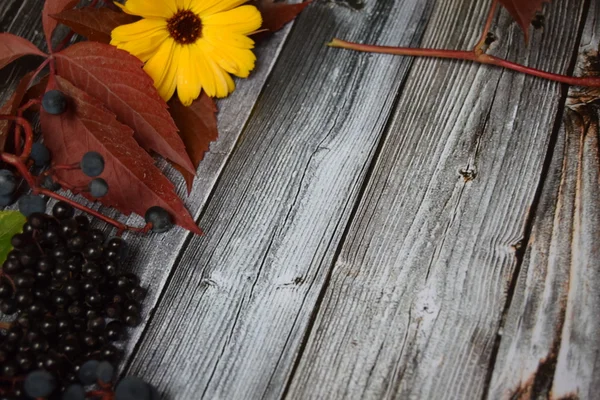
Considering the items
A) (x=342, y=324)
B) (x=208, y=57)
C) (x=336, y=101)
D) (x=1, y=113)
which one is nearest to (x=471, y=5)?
(x=336, y=101)

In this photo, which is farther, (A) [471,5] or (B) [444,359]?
(A) [471,5]

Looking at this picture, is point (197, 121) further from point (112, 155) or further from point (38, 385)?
point (38, 385)

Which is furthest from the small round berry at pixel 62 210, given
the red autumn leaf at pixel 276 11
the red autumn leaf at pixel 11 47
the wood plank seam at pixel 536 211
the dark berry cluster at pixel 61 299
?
the wood plank seam at pixel 536 211

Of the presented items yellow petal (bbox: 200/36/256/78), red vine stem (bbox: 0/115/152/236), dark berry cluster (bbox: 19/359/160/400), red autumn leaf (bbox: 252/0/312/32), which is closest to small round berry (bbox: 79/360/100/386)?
dark berry cluster (bbox: 19/359/160/400)

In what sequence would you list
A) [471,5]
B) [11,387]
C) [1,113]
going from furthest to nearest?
[471,5] → [1,113] → [11,387]

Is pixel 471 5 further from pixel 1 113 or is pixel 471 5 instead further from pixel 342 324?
pixel 1 113

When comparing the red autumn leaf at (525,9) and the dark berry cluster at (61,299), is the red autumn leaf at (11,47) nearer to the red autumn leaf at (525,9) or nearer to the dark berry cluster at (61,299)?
the dark berry cluster at (61,299)

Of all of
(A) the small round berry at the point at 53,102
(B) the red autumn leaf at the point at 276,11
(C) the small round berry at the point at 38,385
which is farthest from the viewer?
(B) the red autumn leaf at the point at 276,11
